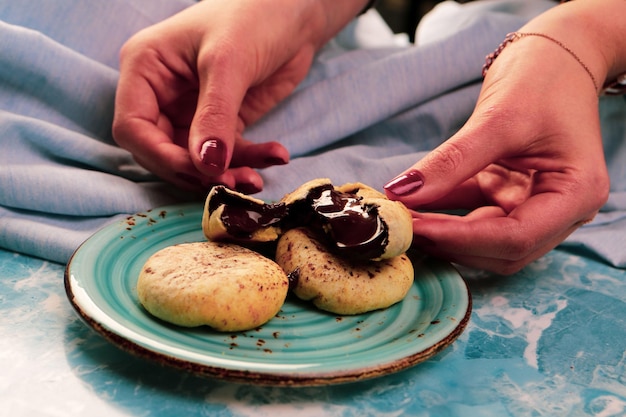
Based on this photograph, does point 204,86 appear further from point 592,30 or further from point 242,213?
point 592,30

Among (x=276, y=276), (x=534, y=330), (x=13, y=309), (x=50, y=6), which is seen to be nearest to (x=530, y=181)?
(x=534, y=330)

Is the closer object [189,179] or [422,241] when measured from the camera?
[422,241]

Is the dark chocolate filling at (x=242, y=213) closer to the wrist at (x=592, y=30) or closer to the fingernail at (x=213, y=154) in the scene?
the fingernail at (x=213, y=154)

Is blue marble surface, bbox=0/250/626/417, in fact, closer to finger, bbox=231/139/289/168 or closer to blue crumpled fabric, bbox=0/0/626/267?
blue crumpled fabric, bbox=0/0/626/267

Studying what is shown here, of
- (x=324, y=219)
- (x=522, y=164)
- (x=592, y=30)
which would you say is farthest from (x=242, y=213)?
(x=592, y=30)

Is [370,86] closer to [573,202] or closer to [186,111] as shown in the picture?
[186,111]

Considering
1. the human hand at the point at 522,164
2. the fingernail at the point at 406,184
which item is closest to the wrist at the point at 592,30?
the human hand at the point at 522,164
